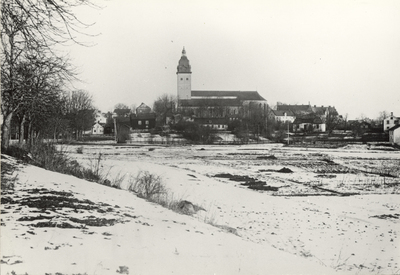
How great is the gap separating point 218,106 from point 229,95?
56.5 feet

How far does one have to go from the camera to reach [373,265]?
9.24 m

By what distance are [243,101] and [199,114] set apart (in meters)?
24.0

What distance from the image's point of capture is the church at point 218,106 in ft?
265

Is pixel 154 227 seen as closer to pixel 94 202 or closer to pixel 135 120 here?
pixel 94 202

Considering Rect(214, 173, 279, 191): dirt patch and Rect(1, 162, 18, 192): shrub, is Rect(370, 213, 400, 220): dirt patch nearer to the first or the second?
Rect(214, 173, 279, 191): dirt patch

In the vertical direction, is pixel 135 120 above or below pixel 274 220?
above

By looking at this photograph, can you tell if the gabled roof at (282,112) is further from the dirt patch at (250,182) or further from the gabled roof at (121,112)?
the dirt patch at (250,182)

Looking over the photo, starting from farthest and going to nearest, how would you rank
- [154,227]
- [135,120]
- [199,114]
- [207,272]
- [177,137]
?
1. [199,114]
2. [135,120]
3. [177,137]
4. [154,227]
5. [207,272]

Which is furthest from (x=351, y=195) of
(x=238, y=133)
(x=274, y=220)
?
(x=238, y=133)

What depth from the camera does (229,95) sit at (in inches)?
4628

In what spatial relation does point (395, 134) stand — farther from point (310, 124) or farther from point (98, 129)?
point (98, 129)

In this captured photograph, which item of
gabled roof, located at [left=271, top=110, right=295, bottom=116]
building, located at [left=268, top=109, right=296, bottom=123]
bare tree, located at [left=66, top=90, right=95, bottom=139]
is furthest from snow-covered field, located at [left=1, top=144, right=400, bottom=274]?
gabled roof, located at [left=271, top=110, right=295, bottom=116]

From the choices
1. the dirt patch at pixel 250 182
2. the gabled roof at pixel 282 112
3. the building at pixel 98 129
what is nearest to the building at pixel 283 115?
the gabled roof at pixel 282 112

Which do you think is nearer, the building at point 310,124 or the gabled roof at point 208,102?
the building at point 310,124
